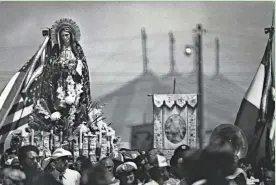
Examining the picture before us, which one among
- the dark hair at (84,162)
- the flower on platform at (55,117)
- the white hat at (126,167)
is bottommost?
the white hat at (126,167)

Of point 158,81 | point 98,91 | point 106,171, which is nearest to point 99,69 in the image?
point 98,91

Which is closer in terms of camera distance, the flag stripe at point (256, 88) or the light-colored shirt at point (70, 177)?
the light-colored shirt at point (70, 177)

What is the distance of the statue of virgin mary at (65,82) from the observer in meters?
3.10

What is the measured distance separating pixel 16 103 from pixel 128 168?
0.77 metres

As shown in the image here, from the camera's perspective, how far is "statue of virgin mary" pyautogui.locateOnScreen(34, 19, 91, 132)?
310 cm

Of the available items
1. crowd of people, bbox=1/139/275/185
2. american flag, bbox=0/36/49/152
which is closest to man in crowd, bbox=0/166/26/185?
crowd of people, bbox=1/139/275/185

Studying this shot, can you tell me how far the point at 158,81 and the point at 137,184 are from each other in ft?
2.05

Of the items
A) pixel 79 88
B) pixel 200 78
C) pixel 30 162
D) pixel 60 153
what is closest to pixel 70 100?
pixel 79 88

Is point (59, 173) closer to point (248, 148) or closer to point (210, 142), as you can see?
point (210, 142)

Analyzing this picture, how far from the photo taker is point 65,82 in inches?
123

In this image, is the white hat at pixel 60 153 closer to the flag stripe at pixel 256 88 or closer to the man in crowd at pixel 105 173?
the man in crowd at pixel 105 173

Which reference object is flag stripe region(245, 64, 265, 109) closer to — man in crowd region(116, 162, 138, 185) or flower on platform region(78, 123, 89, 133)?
man in crowd region(116, 162, 138, 185)

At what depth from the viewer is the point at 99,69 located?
3115mm

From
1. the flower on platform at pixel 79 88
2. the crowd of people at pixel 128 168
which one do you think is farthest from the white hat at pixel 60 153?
the flower on platform at pixel 79 88
